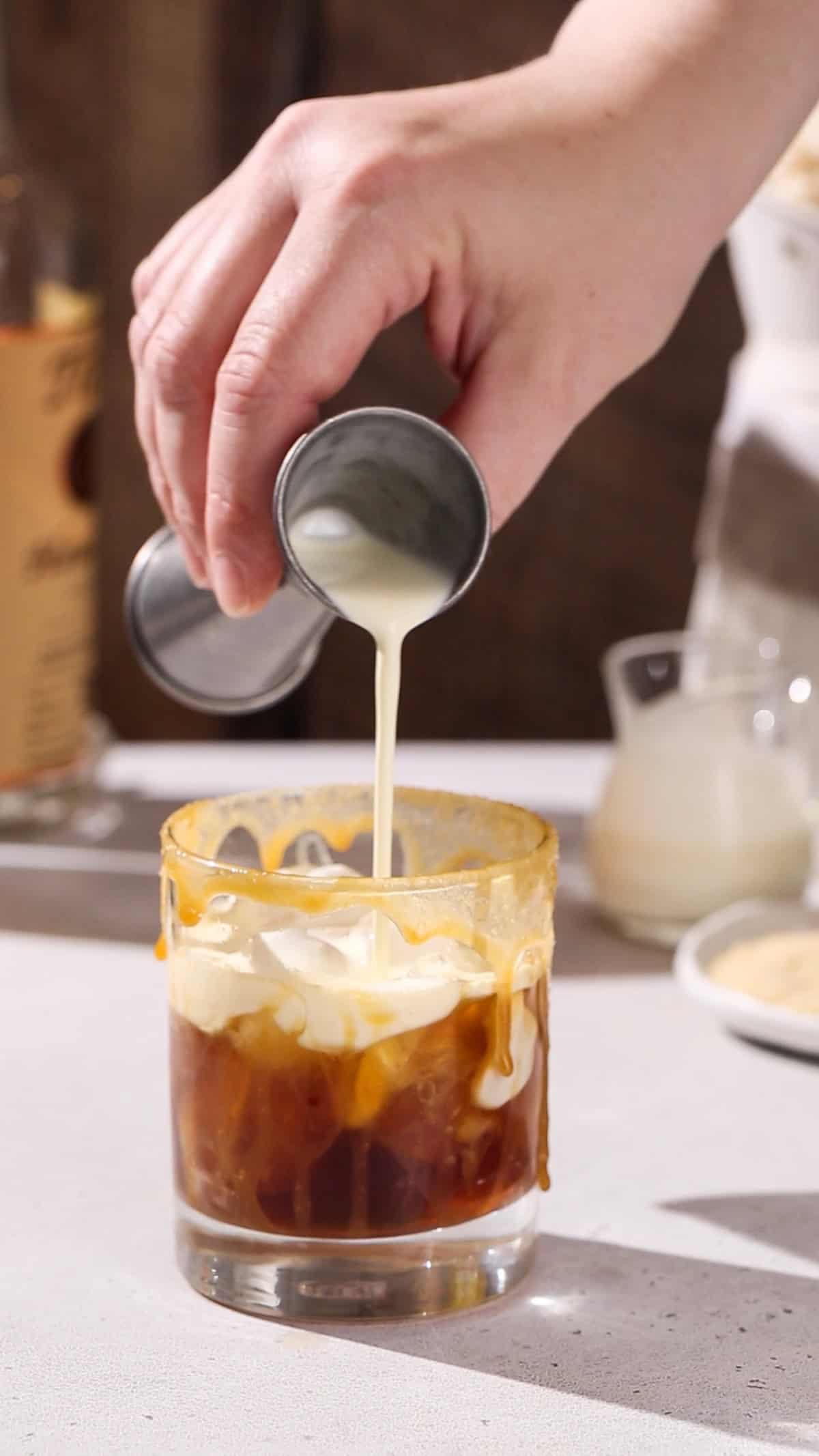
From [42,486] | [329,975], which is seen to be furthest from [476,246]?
[42,486]

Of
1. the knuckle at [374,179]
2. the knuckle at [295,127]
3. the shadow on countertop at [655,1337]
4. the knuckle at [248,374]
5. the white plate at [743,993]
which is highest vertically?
the knuckle at [295,127]

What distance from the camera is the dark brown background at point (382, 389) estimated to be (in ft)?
6.97

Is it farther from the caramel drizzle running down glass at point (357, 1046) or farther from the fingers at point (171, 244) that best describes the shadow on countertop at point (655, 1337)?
the fingers at point (171, 244)

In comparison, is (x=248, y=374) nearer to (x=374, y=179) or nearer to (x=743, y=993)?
(x=374, y=179)

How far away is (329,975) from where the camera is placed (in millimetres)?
688

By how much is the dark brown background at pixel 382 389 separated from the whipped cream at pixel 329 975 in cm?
158

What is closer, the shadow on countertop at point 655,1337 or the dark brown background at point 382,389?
the shadow on countertop at point 655,1337

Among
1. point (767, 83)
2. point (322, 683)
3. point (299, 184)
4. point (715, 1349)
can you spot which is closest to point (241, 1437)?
point (715, 1349)

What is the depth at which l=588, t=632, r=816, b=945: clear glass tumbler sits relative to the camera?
3.81ft

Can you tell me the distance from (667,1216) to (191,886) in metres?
0.27

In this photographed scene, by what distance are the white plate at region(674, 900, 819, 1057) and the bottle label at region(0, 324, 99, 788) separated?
539 mm

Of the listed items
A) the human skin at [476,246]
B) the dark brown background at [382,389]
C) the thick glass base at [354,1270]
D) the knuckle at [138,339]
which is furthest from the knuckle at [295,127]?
the dark brown background at [382,389]

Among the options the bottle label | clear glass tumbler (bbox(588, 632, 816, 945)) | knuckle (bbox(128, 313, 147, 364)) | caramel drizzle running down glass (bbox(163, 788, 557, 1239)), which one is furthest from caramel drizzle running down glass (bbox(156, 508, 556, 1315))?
the bottle label

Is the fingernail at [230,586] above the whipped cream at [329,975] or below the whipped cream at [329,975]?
above
